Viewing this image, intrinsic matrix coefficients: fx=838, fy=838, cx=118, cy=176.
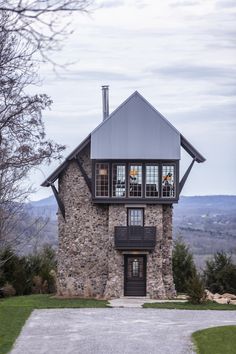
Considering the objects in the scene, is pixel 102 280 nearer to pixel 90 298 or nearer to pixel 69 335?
pixel 90 298

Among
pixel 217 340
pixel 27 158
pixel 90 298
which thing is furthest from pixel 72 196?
pixel 27 158

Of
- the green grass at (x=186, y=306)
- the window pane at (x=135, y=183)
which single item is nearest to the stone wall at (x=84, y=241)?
the window pane at (x=135, y=183)

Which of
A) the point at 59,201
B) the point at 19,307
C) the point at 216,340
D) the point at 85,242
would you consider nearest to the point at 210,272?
the point at 85,242

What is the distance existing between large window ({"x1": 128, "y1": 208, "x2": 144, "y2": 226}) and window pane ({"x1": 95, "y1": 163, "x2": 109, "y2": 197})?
4.52 ft

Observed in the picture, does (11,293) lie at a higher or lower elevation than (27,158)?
lower

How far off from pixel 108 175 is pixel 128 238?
2.97 metres

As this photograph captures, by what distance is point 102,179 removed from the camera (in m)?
37.8

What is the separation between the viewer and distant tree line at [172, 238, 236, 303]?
141ft

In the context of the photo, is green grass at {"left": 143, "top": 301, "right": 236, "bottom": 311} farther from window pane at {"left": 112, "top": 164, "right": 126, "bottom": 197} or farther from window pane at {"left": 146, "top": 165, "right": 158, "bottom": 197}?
window pane at {"left": 112, "top": 164, "right": 126, "bottom": 197}

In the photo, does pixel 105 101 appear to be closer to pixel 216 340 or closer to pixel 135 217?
pixel 135 217

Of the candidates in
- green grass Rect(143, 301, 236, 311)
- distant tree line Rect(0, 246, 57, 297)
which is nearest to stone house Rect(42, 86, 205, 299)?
green grass Rect(143, 301, 236, 311)

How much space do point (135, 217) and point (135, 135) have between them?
3.71 metres

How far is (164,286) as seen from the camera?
125 feet

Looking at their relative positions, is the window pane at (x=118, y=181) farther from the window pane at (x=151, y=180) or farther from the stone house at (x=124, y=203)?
the window pane at (x=151, y=180)
